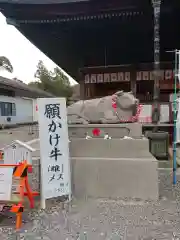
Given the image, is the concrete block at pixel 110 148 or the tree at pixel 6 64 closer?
the concrete block at pixel 110 148

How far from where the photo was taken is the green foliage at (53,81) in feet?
109

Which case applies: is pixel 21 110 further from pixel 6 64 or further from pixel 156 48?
pixel 156 48

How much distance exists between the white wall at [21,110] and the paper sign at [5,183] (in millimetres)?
16298

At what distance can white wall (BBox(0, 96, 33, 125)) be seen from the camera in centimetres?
1997

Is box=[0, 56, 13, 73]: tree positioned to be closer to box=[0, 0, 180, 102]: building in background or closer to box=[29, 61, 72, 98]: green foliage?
box=[29, 61, 72, 98]: green foliage

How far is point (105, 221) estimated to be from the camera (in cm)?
368

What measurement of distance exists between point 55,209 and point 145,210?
1378mm

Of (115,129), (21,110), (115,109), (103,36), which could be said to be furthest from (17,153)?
(21,110)

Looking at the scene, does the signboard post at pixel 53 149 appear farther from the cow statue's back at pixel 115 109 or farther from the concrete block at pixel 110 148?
the cow statue's back at pixel 115 109

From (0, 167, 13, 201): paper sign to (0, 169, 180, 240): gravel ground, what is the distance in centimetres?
40

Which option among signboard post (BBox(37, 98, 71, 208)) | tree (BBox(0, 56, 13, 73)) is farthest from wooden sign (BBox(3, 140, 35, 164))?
tree (BBox(0, 56, 13, 73))

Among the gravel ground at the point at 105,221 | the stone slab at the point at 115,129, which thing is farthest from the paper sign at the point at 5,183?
the stone slab at the point at 115,129

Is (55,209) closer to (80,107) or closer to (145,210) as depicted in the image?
(145,210)

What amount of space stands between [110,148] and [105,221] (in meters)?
1.55
